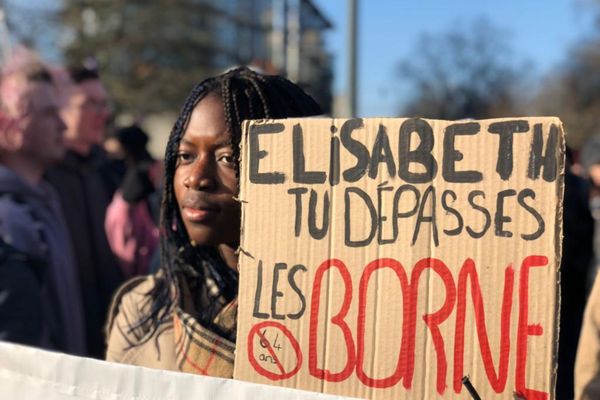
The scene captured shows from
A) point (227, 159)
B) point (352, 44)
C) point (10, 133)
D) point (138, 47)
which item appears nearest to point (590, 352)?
point (227, 159)

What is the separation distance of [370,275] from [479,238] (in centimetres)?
18

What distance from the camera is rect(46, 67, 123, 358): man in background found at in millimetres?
3564

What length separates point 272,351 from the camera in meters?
1.27

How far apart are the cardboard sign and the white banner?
88 millimetres

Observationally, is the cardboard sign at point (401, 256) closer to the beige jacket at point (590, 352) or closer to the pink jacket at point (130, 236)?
the beige jacket at point (590, 352)

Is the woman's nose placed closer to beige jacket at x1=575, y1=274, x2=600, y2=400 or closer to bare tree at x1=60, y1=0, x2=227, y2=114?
beige jacket at x1=575, y1=274, x2=600, y2=400

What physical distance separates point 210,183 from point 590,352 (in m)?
0.87

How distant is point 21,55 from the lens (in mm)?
3123

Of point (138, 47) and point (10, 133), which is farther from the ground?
point (138, 47)

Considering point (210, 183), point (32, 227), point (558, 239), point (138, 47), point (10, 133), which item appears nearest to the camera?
point (558, 239)

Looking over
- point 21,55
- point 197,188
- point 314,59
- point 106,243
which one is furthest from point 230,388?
point 314,59

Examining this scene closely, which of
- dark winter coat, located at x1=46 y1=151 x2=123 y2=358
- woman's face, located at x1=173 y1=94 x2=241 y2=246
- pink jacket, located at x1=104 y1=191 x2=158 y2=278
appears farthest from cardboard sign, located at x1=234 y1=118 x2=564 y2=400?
pink jacket, located at x1=104 y1=191 x2=158 y2=278

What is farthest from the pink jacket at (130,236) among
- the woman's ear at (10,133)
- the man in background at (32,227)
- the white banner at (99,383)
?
the white banner at (99,383)

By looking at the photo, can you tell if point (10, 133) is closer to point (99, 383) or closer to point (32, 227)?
point (32, 227)
